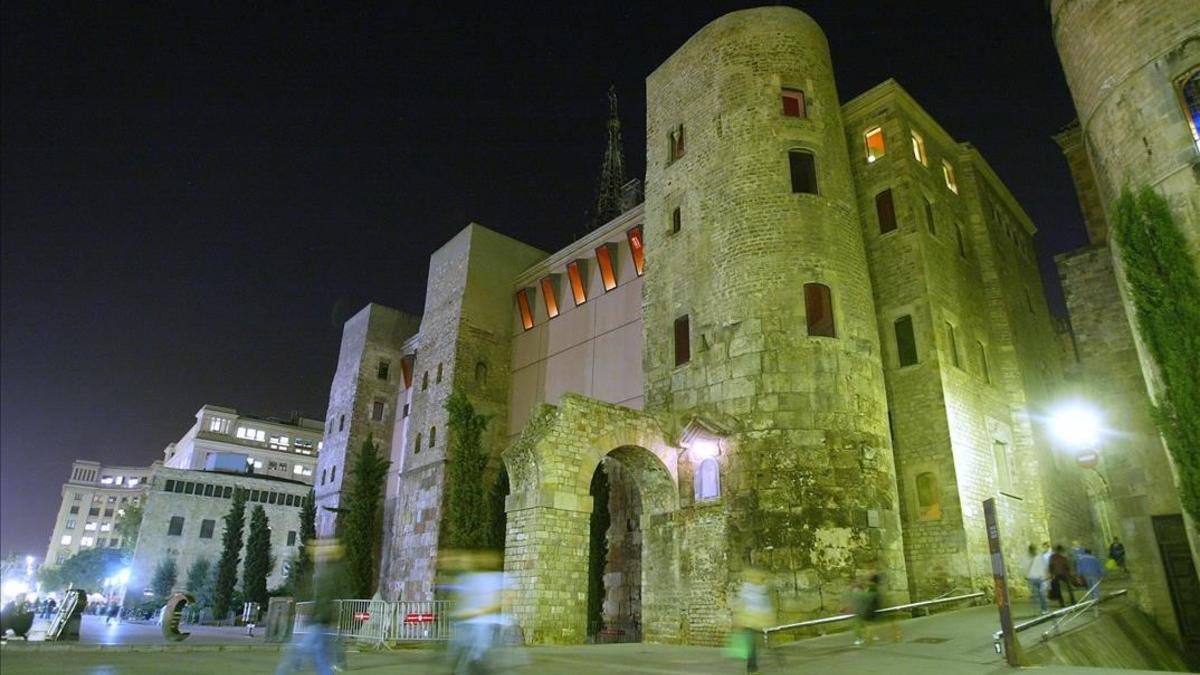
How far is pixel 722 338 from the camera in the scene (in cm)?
1683

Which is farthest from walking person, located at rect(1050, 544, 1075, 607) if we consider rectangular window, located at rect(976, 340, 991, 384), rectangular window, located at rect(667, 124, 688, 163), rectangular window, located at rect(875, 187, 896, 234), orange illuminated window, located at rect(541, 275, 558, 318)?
orange illuminated window, located at rect(541, 275, 558, 318)

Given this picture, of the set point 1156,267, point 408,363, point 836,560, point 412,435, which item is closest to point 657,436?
point 836,560

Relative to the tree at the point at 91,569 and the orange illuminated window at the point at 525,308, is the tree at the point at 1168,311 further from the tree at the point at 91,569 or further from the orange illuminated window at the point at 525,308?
the tree at the point at 91,569

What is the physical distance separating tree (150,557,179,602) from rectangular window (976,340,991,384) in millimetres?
52266

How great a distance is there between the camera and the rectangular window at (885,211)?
799 inches

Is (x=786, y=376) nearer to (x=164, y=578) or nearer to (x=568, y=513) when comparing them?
(x=568, y=513)

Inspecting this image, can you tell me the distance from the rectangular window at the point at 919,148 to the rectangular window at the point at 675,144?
292 inches

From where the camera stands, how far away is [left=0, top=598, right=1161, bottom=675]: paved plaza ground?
27.2 ft

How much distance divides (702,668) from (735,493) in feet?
20.2

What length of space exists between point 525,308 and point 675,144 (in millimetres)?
12792

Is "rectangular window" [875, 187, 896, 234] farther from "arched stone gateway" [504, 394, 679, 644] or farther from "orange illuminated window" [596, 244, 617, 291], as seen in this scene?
"orange illuminated window" [596, 244, 617, 291]

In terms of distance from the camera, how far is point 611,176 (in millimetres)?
47219

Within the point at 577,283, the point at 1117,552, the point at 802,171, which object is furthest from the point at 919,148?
the point at 577,283

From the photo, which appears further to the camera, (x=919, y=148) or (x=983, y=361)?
(x=919, y=148)
